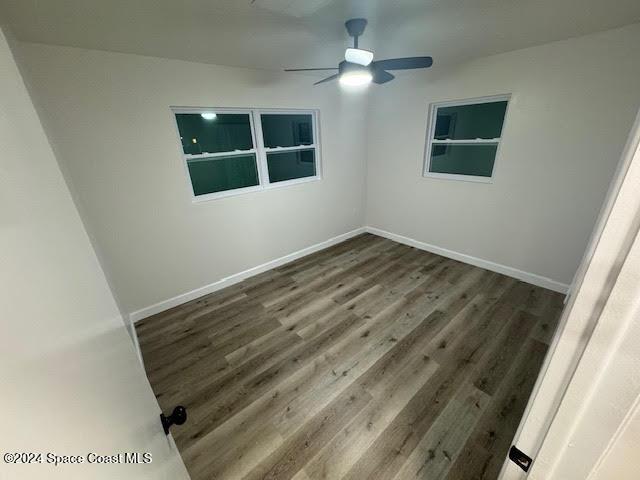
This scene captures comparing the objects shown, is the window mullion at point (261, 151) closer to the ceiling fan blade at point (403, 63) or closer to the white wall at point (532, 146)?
the ceiling fan blade at point (403, 63)

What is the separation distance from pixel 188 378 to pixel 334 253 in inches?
97.1

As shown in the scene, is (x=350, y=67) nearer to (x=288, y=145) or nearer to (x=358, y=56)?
(x=358, y=56)

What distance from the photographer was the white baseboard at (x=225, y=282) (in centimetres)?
263

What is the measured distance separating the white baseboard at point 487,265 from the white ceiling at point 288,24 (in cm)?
229

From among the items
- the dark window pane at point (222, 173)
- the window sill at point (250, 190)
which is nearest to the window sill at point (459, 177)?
the window sill at point (250, 190)

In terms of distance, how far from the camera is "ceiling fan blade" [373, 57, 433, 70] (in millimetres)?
1948

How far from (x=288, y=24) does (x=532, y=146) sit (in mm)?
2595

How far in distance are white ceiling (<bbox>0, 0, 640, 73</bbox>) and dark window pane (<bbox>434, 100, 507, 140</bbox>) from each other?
2.26ft

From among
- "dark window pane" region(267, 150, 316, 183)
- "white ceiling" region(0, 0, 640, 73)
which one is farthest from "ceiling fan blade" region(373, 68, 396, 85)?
"dark window pane" region(267, 150, 316, 183)

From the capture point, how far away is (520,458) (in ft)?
1.91

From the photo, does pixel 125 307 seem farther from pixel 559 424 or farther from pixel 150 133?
pixel 559 424

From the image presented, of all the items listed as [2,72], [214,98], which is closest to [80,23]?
[214,98]

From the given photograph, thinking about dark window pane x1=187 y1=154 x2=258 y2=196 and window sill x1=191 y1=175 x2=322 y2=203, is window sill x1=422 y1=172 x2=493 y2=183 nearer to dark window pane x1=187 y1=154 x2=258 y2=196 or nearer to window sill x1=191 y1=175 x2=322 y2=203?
window sill x1=191 y1=175 x2=322 y2=203

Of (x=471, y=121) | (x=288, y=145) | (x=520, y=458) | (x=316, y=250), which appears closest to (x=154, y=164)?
(x=288, y=145)
